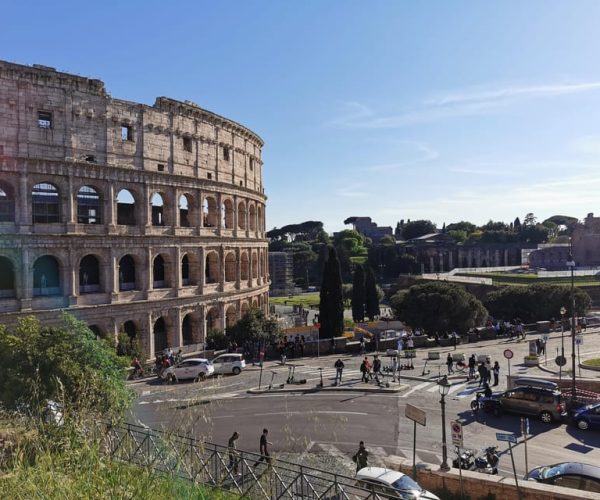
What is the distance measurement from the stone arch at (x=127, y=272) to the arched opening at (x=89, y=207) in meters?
3.06

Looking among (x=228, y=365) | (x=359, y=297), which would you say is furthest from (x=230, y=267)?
(x=359, y=297)

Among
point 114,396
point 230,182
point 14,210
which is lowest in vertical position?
point 114,396

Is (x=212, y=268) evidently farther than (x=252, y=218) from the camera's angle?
No

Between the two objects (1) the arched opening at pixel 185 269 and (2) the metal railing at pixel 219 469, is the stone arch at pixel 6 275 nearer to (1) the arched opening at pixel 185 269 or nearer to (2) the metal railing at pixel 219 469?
(1) the arched opening at pixel 185 269

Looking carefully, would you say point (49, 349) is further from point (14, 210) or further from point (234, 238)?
point (234, 238)

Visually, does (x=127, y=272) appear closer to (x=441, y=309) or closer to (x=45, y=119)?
(x=45, y=119)

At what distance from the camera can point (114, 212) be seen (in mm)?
31750

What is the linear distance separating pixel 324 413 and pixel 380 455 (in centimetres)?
416

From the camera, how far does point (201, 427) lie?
1808 centimetres

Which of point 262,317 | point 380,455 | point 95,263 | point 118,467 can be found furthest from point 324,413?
point 95,263

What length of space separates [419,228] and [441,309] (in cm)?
13545

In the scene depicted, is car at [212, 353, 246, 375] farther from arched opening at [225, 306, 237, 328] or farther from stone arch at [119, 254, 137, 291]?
arched opening at [225, 306, 237, 328]

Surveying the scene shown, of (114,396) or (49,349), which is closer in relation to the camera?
(114,396)

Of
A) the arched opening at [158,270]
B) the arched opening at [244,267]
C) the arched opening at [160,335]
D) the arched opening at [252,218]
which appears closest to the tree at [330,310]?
the arched opening at [244,267]
